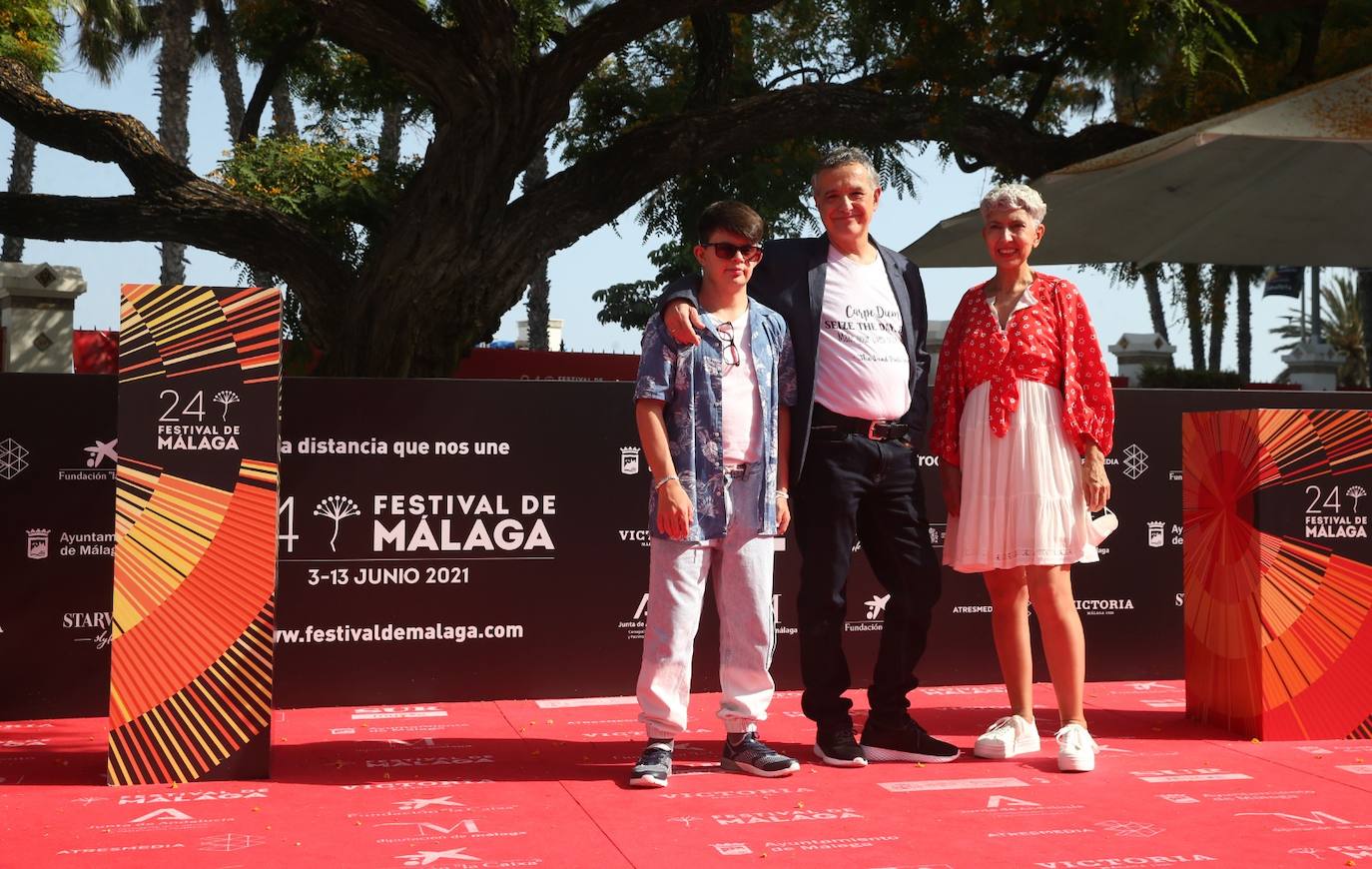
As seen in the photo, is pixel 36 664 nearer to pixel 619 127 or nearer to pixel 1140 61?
pixel 1140 61

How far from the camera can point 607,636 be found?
18.5 ft

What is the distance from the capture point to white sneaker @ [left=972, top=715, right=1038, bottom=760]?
4.44 meters

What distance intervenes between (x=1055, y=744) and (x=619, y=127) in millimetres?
10136

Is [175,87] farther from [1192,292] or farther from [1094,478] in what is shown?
[1094,478]

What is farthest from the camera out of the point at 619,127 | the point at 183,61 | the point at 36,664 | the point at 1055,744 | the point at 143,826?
the point at 183,61

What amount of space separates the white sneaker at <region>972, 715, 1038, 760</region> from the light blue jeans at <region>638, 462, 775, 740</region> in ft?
2.56

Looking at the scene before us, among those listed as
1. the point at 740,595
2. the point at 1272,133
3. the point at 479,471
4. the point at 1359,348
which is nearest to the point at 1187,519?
the point at 1272,133

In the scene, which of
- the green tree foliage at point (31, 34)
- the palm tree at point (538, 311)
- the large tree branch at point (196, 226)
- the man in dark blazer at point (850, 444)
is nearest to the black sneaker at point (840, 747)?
the man in dark blazer at point (850, 444)

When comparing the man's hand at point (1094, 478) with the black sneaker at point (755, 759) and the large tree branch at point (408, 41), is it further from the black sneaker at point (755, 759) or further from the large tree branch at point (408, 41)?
the large tree branch at point (408, 41)

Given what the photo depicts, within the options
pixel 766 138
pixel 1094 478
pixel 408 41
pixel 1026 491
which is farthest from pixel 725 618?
pixel 766 138

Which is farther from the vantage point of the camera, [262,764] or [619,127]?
[619,127]

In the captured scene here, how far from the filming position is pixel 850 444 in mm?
4273

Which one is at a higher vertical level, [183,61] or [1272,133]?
[183,61]

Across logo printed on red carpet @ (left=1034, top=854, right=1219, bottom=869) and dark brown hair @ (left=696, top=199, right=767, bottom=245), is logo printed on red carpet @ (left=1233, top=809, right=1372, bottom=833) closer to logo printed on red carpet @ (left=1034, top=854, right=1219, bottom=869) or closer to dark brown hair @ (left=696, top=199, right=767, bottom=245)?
logo printed on red carpet @ (left=1034, top=854, right=1219, bottom=869)
